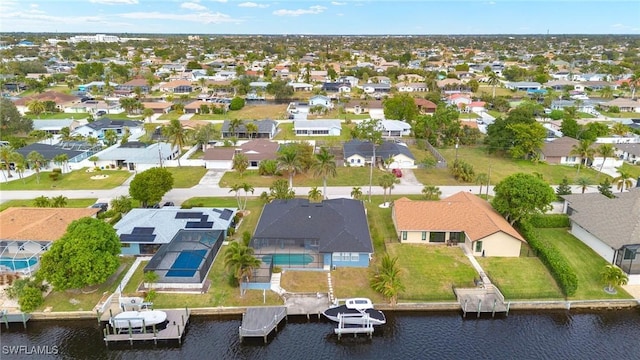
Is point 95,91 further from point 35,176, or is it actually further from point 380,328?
point 380,328

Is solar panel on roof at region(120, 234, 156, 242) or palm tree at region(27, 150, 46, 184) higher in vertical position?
palm tree at region(27, 150, 46, 184)

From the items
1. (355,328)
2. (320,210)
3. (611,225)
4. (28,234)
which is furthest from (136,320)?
(611,225)

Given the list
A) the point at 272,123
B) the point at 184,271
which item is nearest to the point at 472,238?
the point at 184,271

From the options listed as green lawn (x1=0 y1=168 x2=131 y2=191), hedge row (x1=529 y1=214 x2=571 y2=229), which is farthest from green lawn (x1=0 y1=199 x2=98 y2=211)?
hedge row (x1=529 y1=214 x2=571 y2=229)

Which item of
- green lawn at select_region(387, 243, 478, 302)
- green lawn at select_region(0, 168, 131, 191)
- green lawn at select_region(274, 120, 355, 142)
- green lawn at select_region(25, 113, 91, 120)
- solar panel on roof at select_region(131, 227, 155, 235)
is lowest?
green lawn at select_region(387, 243, 478, 302)

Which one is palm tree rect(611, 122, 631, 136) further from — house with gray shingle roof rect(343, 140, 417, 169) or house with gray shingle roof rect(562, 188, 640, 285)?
house with gray shingle roof rect(343, 140, 417, 169)

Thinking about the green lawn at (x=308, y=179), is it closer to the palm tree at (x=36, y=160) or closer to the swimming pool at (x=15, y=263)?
the palm tree at (x=36, y=160)

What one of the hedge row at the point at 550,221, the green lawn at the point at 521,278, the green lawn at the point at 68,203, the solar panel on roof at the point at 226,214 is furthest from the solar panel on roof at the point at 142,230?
the hedge row at the point at 550,221
